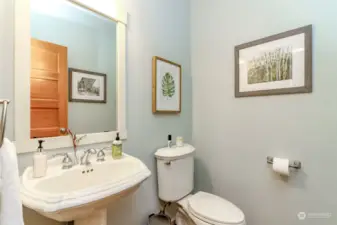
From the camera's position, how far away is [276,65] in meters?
1.46

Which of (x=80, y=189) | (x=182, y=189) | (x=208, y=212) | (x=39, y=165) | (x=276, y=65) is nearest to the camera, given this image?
(x=80, y=189)

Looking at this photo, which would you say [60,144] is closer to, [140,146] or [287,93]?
[140,146]

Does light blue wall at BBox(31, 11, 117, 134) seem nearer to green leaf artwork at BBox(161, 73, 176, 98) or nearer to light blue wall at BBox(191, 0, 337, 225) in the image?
green leaf artwork at BBox(161, 73, 176, 98)

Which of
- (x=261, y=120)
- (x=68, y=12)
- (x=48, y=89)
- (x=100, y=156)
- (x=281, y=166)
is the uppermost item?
(x=68, y=12)

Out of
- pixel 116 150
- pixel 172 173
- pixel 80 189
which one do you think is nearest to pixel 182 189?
pixel 172 173

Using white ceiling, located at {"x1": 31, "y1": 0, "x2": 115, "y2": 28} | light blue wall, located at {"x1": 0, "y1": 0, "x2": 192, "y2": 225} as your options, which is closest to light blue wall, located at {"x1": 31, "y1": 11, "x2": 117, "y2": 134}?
white ceiling, located at {"x1": 31, "y1": 0, "x2": 115, "y2": 28}

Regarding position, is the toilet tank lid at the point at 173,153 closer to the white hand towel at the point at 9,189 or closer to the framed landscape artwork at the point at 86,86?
the framed landscape artwork at the point at 86,86

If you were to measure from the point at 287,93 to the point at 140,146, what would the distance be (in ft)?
3.92

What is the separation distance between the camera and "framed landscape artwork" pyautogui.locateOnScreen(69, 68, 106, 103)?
116 centimetres

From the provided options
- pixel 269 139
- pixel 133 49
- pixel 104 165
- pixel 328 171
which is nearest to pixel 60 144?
pixel 104 165

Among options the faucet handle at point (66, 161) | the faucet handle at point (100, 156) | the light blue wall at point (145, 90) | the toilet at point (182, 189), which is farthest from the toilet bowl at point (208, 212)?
the faucet handle at point (66, 161)

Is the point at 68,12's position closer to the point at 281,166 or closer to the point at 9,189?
the point at 9,189

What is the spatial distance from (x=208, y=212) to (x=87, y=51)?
1.37 meters

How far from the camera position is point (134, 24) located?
144 cm
